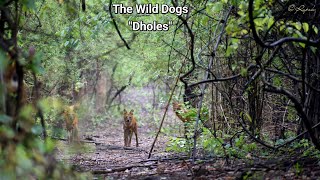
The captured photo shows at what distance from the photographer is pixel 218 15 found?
8.48 meters

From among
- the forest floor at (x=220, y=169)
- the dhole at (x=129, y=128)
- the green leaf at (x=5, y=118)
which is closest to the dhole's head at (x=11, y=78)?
the green leaf at (x=5, y=118)

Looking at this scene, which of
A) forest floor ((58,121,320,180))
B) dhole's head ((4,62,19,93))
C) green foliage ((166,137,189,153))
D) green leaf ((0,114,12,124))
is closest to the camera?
green leaf ((0,114,12,124))

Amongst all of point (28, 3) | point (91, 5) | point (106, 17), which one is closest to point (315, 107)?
point (106, 17)

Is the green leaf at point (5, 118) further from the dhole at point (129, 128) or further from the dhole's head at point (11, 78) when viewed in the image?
the dhole at point (129, 128)

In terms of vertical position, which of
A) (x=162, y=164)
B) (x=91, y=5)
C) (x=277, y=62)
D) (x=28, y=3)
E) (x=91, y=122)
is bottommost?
(x=91, y=122)

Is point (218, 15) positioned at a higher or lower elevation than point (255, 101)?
higher

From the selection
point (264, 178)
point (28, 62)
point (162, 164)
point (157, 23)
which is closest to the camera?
A: point (28, 62)

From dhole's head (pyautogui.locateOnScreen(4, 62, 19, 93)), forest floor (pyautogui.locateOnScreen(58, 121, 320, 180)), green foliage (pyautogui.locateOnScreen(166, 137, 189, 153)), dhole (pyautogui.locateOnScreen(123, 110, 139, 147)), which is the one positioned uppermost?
dhole's head (pyautogui.locateOnScreen(4, 62, 19, 93))

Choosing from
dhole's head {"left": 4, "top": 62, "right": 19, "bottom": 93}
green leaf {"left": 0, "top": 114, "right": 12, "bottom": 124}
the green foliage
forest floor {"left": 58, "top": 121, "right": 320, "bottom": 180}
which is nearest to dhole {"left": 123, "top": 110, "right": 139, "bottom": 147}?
the green foliage

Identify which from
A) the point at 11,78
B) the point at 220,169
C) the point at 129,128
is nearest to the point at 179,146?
the point at 220,169

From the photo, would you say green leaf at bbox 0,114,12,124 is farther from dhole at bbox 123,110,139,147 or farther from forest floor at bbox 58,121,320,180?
dhole at bbox 123,110,139,147

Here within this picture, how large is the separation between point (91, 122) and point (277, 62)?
1438cm

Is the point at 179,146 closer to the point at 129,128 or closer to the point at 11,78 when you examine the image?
the point at 11,78

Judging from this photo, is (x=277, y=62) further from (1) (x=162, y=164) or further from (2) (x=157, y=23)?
(2) (x=157, y=23)
